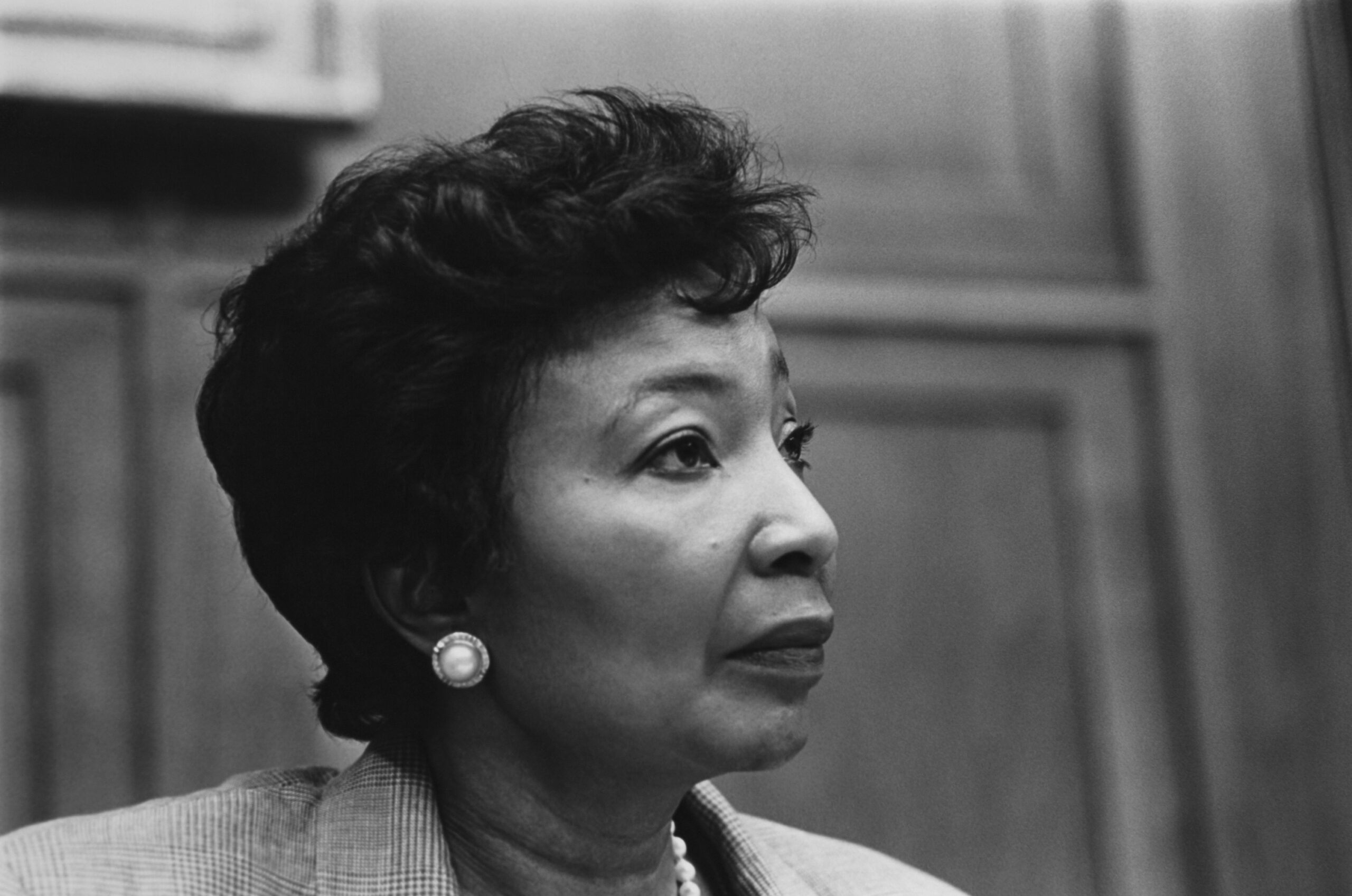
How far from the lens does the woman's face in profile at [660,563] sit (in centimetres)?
137

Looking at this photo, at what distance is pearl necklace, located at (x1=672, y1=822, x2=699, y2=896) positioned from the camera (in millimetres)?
1575

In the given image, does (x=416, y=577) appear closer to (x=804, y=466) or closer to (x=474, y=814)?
(x=474, y=814)

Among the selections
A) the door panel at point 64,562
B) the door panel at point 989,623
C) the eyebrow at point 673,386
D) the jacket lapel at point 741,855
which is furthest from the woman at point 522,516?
the door panel at point 989,623

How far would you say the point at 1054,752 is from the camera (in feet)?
7.70

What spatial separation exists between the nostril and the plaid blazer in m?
0.33

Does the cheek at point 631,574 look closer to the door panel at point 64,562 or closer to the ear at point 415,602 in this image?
the ear at point 415,602

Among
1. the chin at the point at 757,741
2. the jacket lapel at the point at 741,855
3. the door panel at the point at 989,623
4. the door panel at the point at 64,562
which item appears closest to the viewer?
the chin at the point at 757,741

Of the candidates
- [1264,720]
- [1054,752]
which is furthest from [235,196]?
[1264,720]

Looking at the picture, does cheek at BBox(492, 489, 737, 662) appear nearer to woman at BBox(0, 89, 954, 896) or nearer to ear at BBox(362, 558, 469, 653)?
woman at BBox(0, 89, 954, 896)

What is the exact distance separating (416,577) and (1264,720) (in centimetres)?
132

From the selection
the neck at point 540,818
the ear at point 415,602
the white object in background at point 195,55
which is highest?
the white object in background at point 195,55

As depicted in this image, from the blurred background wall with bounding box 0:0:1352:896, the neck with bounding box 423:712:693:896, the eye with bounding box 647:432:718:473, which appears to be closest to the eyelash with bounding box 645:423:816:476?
the eye with bounding box 647:432:718:473

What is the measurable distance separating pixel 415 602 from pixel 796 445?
33 cm

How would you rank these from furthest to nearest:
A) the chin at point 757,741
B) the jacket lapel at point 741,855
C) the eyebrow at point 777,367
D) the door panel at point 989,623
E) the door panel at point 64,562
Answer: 1. the door panel at point 989,623
2. the door panel at point 64,562
3. the jacket lapel at point 741,855
4. the eyebrow at point 777,367
5. the chin at point 757,741
